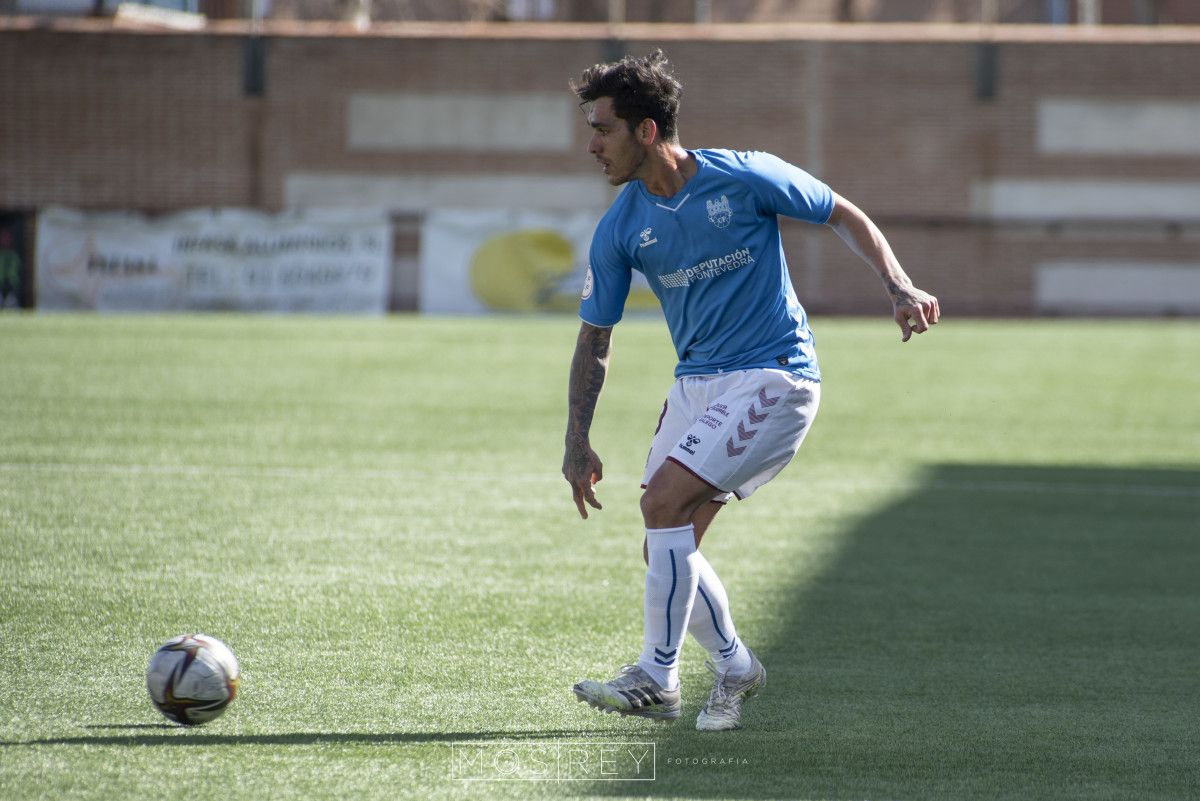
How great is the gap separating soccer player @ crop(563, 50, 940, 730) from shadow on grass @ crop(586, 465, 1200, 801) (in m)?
0.33

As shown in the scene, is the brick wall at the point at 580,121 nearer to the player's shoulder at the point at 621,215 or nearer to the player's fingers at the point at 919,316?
the player's shoulder at the point at 621,215

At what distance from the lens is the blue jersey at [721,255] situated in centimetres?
532

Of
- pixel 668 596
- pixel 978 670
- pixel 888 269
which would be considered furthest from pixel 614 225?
pixel 978 670

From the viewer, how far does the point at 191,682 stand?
4.90 meters

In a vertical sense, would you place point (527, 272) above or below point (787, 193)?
below

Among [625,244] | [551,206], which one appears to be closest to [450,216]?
[551,206]

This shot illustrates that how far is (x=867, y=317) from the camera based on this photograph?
3453 cm

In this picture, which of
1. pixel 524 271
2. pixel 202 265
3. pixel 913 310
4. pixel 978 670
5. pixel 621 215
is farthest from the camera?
pixel 524 271

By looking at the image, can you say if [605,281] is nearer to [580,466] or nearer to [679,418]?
[679,418]

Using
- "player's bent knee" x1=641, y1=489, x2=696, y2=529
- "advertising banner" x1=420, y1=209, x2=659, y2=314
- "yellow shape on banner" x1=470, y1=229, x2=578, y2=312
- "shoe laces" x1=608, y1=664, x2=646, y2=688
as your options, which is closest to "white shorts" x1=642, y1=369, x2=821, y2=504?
"player's bent knee" x1=641, y1=489, x2=696, y2=529

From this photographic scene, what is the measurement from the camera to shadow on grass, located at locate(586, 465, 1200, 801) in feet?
15.2

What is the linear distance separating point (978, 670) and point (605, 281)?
216 cm

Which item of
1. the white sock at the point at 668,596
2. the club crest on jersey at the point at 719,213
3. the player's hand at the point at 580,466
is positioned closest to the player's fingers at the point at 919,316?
the club crest on jersey at the point at 719,213

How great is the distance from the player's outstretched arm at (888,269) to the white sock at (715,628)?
1048 mm
